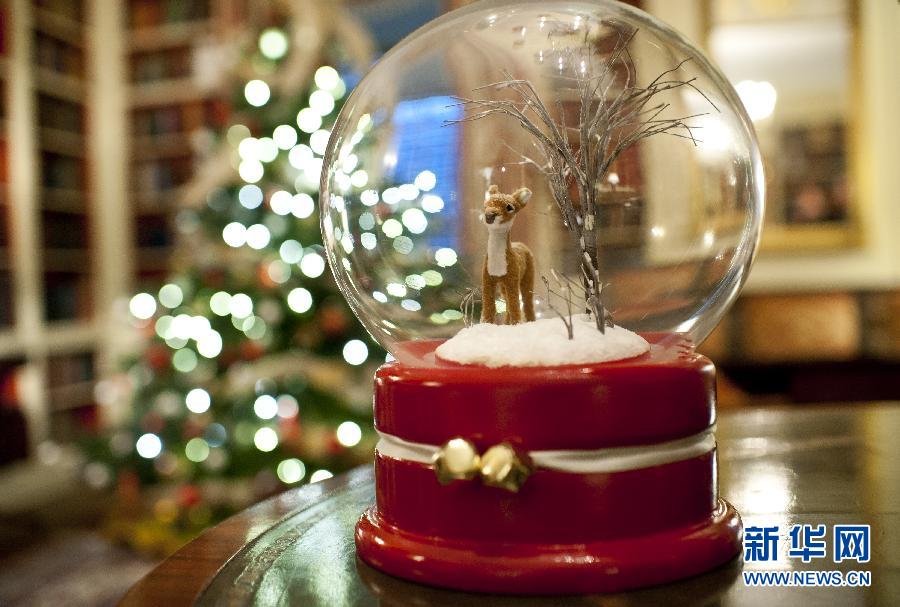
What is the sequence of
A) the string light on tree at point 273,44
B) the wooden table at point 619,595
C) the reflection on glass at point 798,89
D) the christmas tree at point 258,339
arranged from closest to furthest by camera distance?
the wooden table at point 619,595 → the christmas tree at point 258,339 → the string light on tree at point 273,44 → the reflection on glass at point 798,89

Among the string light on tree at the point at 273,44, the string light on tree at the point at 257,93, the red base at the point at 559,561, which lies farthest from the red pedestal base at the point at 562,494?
the string light on tree at the point at 273,44

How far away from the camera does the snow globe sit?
0.61 m

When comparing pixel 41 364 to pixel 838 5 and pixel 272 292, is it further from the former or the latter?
pixel 838 5

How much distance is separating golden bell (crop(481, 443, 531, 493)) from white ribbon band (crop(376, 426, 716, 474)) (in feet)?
0.06

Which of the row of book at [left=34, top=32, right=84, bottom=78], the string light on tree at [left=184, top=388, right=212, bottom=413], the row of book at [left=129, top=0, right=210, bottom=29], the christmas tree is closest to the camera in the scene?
the christmas tree

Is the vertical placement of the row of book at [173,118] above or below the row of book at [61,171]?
above

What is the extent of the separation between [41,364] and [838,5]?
4.21 metres

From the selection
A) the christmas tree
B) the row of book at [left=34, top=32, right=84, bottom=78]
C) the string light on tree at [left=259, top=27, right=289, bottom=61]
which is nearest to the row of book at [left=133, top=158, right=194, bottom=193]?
the row of book at [left=34, top=32, right=84, bottom=78]

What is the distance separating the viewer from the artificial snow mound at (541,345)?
0.64 meters

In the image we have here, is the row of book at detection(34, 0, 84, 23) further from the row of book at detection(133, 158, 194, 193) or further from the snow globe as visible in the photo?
the snow globe

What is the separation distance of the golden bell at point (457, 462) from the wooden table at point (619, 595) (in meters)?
0.09

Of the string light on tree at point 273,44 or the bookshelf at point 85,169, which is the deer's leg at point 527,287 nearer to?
the string light on tree at point 273,44

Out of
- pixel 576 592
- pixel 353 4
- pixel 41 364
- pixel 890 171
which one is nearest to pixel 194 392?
pixel 41 364

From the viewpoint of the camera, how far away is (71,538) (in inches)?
127
